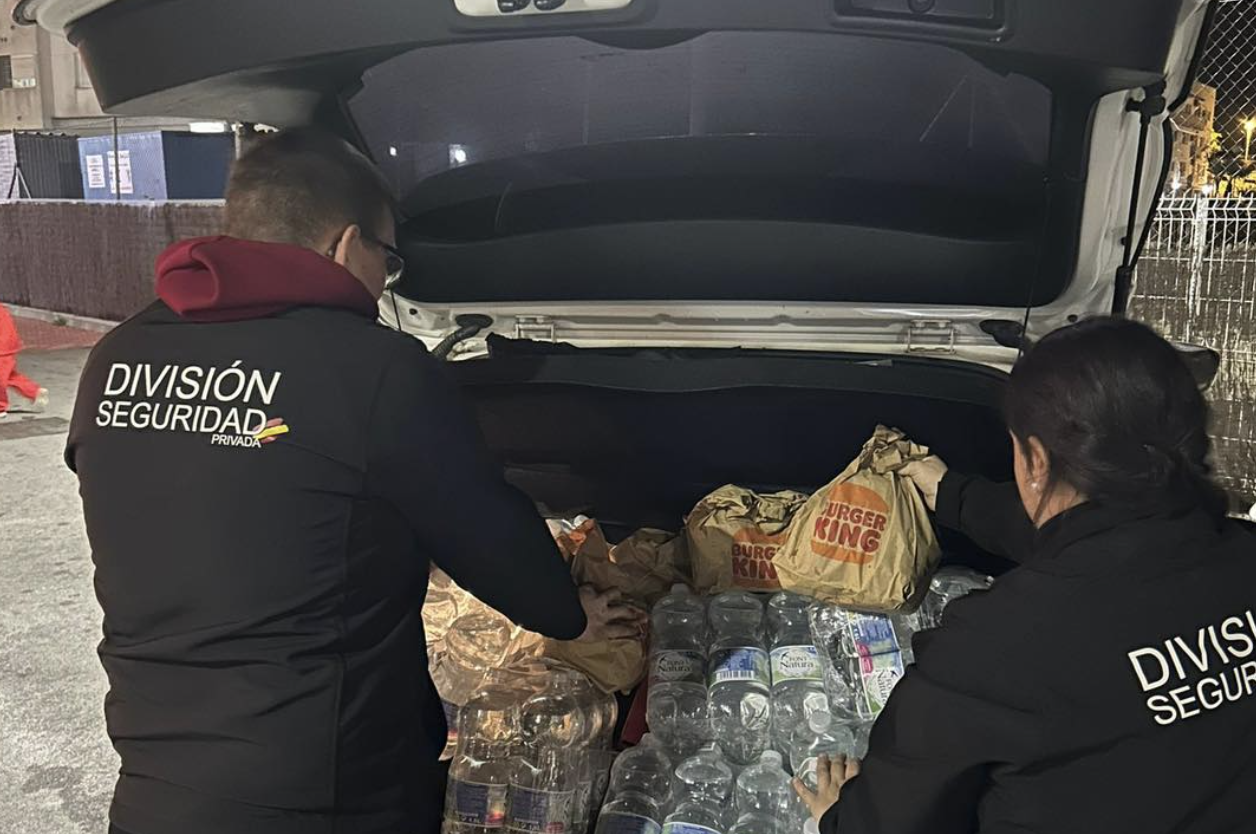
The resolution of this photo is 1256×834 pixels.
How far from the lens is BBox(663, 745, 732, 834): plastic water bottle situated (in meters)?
1.61

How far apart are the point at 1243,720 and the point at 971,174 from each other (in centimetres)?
91

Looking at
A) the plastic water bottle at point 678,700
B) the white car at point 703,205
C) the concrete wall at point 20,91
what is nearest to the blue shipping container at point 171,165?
the concrete wall at point 20,91

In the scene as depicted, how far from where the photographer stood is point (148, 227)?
34.4 ft

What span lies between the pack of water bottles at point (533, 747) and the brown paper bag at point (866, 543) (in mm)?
414

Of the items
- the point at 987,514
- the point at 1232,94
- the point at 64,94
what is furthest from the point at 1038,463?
the point at 64,94

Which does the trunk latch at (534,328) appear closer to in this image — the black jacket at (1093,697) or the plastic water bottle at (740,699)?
the plastic water bottle at (740,699)

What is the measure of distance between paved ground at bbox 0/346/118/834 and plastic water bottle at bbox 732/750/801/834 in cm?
195

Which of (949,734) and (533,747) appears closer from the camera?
(949,734)

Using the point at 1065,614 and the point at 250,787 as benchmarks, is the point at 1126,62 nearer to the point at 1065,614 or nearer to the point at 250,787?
the point at 1065,614

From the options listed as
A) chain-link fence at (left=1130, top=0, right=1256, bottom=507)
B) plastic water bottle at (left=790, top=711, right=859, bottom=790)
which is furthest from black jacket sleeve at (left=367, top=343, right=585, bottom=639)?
chain-link fence at (left=1130, top=0, right=1256, bottom=507)

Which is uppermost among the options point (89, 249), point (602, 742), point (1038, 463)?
point (1038, 463)

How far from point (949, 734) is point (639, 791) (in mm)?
673

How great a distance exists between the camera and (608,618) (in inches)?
72.6

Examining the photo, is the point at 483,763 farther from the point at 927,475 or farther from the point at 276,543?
the point at 927,475
